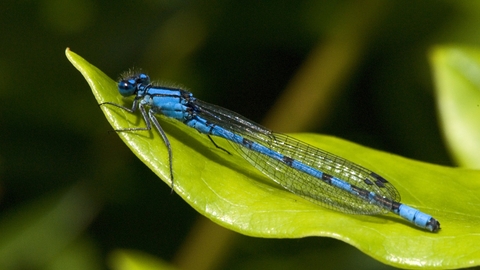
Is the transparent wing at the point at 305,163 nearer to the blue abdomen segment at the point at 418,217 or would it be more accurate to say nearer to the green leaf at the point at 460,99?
the blue abdomen segment at the point at 418,217

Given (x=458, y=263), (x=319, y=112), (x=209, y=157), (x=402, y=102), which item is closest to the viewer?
(x=458, y=263)

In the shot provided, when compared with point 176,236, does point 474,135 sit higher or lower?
higher

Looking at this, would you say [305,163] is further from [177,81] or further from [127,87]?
[177,81]

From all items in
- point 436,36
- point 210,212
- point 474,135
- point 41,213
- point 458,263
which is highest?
point 436,36

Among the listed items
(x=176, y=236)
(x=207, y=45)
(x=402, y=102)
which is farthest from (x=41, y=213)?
(x=402, y=102)

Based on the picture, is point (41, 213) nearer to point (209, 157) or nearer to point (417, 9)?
point (209, 157)

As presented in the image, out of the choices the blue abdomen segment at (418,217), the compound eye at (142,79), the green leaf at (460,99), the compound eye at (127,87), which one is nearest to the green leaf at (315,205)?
the blue abdomen segment at (418,217)

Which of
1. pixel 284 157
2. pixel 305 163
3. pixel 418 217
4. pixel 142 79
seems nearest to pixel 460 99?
pixel 305 163

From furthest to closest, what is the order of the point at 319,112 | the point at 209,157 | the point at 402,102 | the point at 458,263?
the point at 402,102
the point at 319,112
the point at 209,157
the point at 458,263

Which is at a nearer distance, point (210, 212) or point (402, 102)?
point (210, 212)
